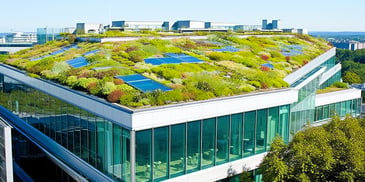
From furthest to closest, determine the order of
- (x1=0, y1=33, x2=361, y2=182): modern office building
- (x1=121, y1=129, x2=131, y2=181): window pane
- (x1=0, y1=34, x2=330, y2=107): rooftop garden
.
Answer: (x1=0, y1=34, x2=330, y2=107): rooftop garden → (x1=0, y1=33, x2=361, y2=182): modern office building → (x1=121, y1=129, x2=131, y2=181): window pane

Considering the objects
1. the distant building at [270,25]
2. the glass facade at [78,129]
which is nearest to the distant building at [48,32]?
the glass facade at [78,129]

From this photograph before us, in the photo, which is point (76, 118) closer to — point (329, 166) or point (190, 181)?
point (190, 181)

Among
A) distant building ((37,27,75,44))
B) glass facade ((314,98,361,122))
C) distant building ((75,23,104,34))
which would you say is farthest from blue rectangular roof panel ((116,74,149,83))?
distant building ((37,27,75,44))

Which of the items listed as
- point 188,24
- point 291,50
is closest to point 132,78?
point 291,50

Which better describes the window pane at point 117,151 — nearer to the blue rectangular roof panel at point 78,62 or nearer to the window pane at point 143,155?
the window pane at point 143,155

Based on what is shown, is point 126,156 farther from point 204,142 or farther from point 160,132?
point 204,142

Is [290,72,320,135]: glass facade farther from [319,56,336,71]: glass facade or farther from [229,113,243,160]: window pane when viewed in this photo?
[319,56,336,71]: glass facade
